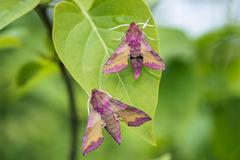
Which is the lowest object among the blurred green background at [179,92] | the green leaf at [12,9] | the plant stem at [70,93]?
the blurred green background at [179,92]

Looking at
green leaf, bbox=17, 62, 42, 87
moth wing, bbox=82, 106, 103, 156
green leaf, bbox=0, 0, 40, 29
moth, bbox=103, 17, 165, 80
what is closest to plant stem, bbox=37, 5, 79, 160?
green leaf, bbox=0, 0, 40, 29

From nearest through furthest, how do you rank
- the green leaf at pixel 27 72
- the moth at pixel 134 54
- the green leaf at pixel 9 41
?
the moth at pixel 134 54
the green leaf at pixel 9 41
the green leaf at pixel 27 72

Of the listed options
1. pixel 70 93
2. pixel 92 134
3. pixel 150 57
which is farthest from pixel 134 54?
pixel 70 93

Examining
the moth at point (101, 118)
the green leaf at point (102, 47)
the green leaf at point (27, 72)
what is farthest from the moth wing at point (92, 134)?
the green leaf at point (27, 72)

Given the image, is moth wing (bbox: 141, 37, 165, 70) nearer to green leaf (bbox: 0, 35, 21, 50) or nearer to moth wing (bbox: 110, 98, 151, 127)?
moth wing (bbox: 110, 98, 151, 127)

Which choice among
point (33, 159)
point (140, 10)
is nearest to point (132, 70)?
point (140, 10)

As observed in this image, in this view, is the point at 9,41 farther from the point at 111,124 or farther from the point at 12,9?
the point at 111,124

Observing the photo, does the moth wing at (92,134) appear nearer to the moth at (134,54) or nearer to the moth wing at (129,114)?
the moth wing at (129,114)

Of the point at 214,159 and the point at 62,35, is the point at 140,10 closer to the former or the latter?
the point at 62,35
